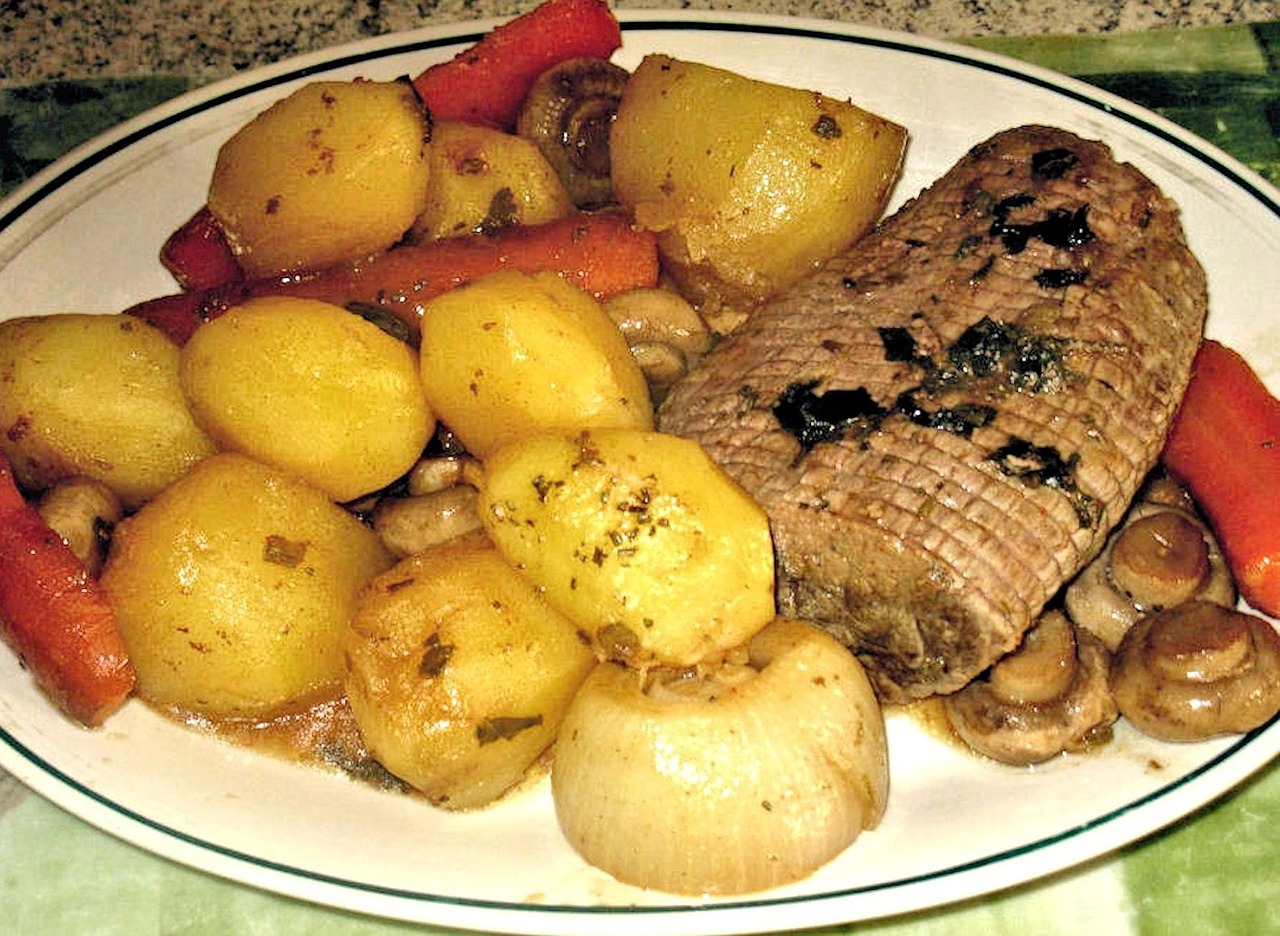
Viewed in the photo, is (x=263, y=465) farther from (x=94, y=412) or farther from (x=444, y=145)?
(x=444, y=145)

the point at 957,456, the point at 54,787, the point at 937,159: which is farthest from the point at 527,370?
the point at 937,159

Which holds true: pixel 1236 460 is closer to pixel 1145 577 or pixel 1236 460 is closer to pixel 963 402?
pixel 1145 577

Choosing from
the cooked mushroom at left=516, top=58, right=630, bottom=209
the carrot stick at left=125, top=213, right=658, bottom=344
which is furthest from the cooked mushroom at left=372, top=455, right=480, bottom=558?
the cooked mushroom at left=516, top=58, right=630, bottom=209

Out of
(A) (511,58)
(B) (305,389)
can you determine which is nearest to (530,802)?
(B) (305,389)

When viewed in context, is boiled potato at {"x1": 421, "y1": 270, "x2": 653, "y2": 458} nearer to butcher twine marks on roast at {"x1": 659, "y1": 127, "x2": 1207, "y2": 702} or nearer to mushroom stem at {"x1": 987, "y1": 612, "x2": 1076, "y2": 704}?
butcher twine marks on roast at {"x1": 659, "y1": 127, "x2": 1207, "y2": 702}

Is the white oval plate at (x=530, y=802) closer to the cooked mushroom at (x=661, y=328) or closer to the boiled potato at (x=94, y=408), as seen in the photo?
the boiled potato at (x=94, y=408)

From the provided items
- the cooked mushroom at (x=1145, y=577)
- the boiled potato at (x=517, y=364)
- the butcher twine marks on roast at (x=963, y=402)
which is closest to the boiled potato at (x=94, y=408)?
the boiled potato at (x=517, y=364)
